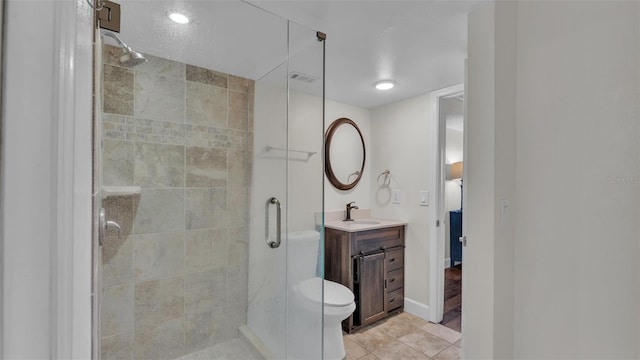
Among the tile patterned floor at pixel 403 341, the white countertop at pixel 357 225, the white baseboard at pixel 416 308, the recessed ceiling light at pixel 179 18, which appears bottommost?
the tile patterned floor at pixel 403 341

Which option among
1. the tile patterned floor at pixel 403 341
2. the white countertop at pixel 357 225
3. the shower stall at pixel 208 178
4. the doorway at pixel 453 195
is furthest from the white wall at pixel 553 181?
the doorway at pixel 453 195

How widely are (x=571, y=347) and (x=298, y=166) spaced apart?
157cm

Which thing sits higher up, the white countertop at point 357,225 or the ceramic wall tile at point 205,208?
the ceramic wall tile at point 205,208

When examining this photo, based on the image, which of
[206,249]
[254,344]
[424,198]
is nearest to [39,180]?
[206,249]

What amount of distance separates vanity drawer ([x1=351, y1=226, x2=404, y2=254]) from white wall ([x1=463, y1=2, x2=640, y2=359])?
97cm

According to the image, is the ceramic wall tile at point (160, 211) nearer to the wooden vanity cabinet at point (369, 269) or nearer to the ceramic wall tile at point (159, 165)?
the ceramic wall tile at point (159, 165)

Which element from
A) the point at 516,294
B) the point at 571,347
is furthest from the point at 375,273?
the point at 571,347

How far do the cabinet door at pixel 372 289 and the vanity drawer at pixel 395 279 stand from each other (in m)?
0.09

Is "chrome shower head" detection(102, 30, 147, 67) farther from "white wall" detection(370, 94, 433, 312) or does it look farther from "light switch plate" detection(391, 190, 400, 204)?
"light switch plate" detection(391, 190, 400, 204)

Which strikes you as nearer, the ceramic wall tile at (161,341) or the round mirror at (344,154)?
the ceramic wall tile at (161,341)

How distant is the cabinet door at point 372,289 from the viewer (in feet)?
7.36

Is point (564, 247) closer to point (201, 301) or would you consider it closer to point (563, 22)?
point (563, 22)

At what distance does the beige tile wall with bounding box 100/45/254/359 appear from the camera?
147cm

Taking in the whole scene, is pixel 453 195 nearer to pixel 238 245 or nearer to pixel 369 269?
pixel 369 269
